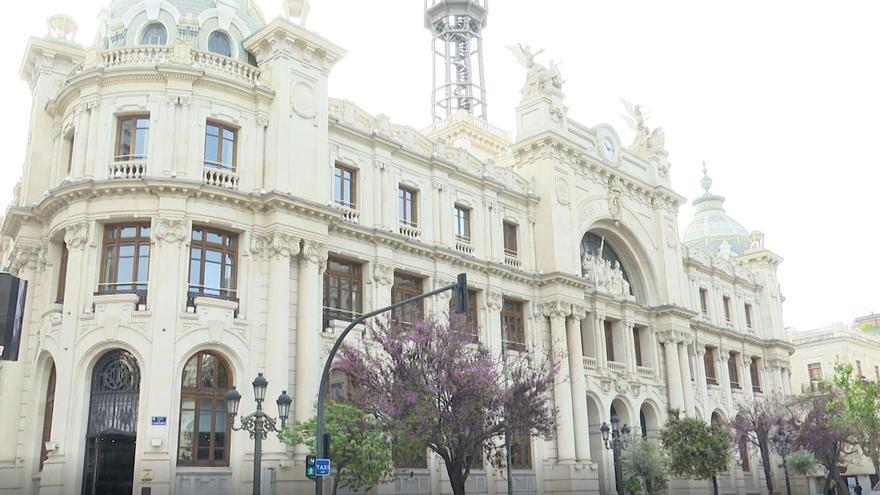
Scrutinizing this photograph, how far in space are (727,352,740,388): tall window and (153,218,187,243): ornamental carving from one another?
132ft

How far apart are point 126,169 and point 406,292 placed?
12231 millimetres

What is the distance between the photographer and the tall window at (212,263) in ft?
92.8

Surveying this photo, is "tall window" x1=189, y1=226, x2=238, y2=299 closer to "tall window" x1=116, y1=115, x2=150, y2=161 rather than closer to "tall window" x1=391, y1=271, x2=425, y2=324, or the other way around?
"tall window" x1=116, y1=115, x2=150, y2=161

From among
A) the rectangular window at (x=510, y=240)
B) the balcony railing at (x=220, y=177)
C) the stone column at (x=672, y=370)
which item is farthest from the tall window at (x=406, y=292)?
the stone column at (x=672, y=370)

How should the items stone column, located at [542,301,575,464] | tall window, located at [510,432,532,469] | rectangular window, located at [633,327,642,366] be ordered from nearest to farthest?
tall window, located at [510,432,532,469], stone column, located at [542,301,575,464], rectangular window, located at [633,327,642,366]

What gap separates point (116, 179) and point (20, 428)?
9302 millimetres

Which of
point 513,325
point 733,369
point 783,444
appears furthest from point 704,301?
point 513,325

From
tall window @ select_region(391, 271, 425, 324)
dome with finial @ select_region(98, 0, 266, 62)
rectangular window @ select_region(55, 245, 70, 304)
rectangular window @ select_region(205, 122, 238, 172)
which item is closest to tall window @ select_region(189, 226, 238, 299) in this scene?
rectangular window @ select_region(205, 122, 238, 172)

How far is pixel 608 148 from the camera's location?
4769 centimetres

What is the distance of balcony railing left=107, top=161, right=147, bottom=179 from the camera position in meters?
28.3

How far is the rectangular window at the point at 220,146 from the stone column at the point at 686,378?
29.4m

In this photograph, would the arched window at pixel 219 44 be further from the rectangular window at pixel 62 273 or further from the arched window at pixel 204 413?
the arched window at pixel 204 413

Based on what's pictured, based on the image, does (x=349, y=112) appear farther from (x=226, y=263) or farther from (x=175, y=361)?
(x=175, y=361)

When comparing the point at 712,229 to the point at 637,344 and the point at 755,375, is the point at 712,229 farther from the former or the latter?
the point at 637,344
